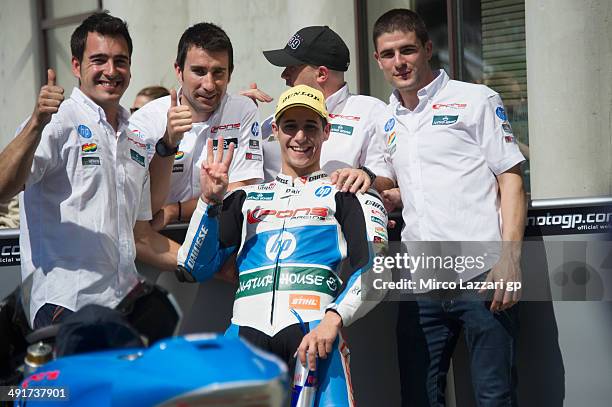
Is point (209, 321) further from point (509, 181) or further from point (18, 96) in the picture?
point (18, 96)

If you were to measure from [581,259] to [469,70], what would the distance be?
4.65 metres

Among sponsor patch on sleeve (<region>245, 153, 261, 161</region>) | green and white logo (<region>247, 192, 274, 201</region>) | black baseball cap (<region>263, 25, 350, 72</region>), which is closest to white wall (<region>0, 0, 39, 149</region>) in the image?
black baseball cap (<region>263, 25, 350, 72</region>)

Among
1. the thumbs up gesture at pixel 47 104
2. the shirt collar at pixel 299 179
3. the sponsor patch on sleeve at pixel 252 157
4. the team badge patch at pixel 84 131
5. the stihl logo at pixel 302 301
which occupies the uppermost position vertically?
the thumbs up gesture at pixel 47 104

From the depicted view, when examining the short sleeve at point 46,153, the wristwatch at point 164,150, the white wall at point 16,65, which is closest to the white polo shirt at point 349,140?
the wristwatch at point 164,150

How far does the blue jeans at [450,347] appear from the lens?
13.5ft

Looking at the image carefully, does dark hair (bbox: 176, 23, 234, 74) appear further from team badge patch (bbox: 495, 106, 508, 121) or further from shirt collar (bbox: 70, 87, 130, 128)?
team badge patch (bbox: 495, 106, 508, 121)

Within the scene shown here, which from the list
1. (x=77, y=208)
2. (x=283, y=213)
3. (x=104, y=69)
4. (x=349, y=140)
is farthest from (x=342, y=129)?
(x=77, y=208)

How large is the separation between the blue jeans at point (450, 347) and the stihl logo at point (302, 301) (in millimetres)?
645

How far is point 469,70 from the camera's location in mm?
8656

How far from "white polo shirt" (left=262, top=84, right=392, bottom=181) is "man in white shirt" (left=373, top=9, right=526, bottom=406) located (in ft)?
1.02

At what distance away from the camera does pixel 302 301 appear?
3875 millimetres

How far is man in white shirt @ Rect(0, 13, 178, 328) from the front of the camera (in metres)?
3.51

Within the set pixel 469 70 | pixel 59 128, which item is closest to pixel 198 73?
pixel 59 128

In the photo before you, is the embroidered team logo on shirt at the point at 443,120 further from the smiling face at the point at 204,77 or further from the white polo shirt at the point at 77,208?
the white polo shirt at the point at 77,208
